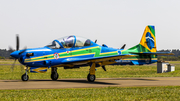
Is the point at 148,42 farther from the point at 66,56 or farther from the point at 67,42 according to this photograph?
the point at 66,56

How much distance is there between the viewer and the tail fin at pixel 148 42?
28.3 meters

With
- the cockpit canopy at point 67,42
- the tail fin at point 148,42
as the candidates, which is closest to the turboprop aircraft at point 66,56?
the cockpit canopy at point 67,42

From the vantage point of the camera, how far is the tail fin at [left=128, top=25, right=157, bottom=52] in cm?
2831

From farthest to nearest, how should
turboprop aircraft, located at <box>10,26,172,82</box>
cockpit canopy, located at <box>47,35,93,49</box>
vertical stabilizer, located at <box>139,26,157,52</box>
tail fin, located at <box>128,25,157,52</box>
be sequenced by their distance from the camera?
vertical stabilizer, located at <box>139,26,157,52</box>, tail fin, located at <box>128,25,157,52</box>, cockpit canopy, located at <box>47,35,93,49</box>, turboprop aircraft, located at <box>10,26,172,82</box>

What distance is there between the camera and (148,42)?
28.7 metres

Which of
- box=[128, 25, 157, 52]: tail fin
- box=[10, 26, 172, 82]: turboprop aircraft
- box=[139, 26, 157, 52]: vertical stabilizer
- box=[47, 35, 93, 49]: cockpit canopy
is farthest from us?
box=[139, 26, 157, 52]: vertical stabilizer

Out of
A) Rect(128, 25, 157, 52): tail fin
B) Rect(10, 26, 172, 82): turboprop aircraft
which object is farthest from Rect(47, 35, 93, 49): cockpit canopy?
Rect(128, 25, 157, 52): tail fin

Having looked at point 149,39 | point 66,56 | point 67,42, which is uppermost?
point 149,39

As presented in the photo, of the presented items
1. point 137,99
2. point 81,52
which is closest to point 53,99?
point 137,99

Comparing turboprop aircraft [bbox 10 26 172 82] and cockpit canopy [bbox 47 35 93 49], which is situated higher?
cockpit canopy [bbox 47 35 93 49]

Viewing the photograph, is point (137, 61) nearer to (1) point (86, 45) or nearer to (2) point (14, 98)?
(1) point (86, 45)

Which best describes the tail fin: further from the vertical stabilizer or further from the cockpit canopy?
the cockpit canopy

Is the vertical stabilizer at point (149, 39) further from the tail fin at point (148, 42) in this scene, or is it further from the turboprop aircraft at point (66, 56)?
the turboprop aircraft at point (66, 56)

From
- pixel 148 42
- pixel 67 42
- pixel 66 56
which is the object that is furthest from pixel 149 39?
pixel 66 56
